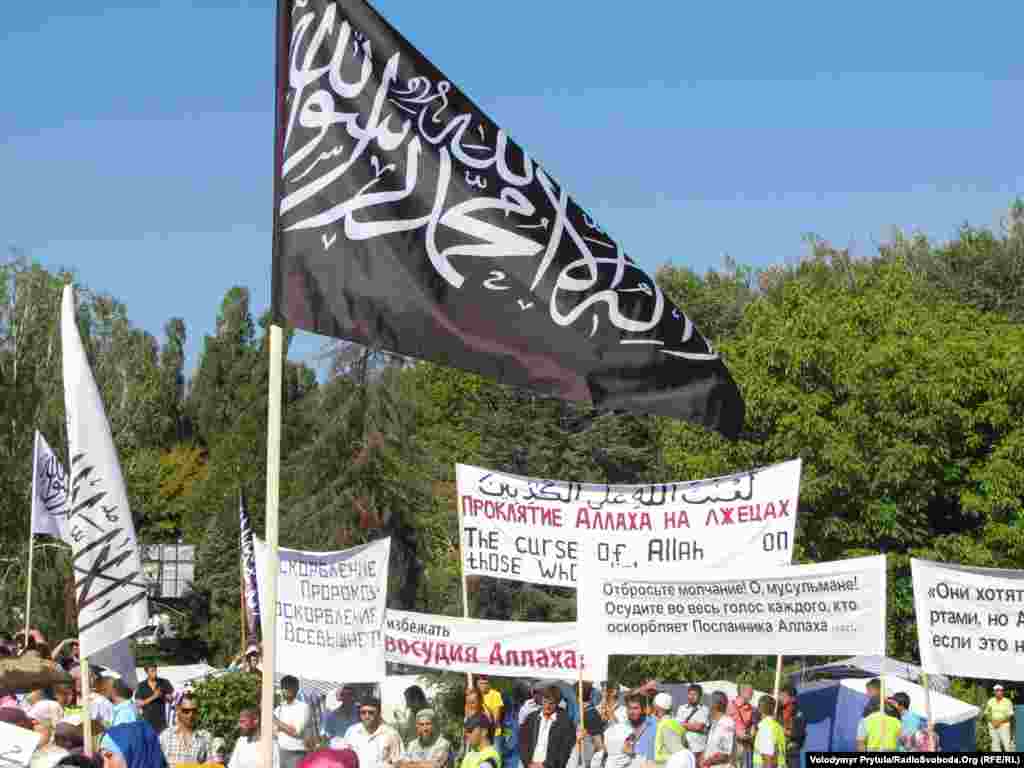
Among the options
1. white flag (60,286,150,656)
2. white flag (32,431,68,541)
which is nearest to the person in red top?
white flag (60,286,150,656)

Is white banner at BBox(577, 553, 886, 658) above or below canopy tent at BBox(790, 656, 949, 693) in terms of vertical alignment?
above

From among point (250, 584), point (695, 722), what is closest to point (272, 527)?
point (695, 722)

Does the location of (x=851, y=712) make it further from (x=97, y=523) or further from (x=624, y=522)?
(x=97, y=523)

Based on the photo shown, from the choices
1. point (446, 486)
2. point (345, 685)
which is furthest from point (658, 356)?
point (446, 486)

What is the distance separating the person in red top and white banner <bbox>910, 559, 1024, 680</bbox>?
7.06 feet

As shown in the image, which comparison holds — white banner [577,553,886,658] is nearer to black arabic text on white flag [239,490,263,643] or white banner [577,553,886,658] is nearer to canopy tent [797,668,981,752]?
canopy tent [797,668,981,752]

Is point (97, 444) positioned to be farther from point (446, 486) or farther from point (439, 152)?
point (446, 486)

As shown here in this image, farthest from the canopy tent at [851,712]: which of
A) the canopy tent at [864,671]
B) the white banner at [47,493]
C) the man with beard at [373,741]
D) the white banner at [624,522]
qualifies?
the white banner at [47,493]

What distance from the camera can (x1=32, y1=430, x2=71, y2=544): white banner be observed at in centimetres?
2767

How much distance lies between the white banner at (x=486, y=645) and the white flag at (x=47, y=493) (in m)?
10.5

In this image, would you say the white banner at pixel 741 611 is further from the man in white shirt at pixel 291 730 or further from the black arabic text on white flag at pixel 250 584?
the black arabic text on white flag at pixel 250 584

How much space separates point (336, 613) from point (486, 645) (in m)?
1.58

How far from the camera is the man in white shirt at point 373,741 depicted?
15219mm

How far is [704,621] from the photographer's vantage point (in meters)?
16.2
